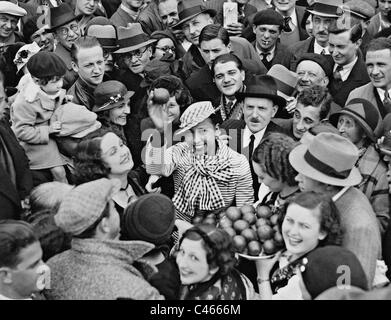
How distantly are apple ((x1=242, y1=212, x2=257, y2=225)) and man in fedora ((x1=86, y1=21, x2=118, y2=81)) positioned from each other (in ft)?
9.01

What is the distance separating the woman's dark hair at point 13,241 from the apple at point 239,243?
1.01 meters

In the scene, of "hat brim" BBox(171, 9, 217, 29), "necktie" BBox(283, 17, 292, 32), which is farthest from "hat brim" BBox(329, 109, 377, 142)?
"necktie" BBox(283, 17, 292, 32)

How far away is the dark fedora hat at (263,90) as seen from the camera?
199 inches

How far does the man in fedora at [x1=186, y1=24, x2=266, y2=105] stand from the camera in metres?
5.93

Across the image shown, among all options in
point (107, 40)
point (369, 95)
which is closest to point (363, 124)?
point (369, 95)

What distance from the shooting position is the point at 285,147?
414cm

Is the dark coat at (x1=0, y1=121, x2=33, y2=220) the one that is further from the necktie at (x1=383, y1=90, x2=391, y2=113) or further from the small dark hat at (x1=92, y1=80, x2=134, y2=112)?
the necktie at (x1=383, y1=90, x2=391, y2=113)

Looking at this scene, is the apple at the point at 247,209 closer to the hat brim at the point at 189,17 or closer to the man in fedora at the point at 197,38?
the man in fedora at the point at 197,38

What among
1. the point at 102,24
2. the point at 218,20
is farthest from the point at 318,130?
the point at 218,20

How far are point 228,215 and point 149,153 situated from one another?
3.21ft

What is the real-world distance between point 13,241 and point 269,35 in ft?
13.5

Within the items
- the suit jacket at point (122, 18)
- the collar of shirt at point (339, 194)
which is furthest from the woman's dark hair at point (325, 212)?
the suit jacket at point (122, 18)

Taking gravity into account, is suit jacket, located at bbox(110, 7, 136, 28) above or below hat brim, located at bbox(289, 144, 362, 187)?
below
